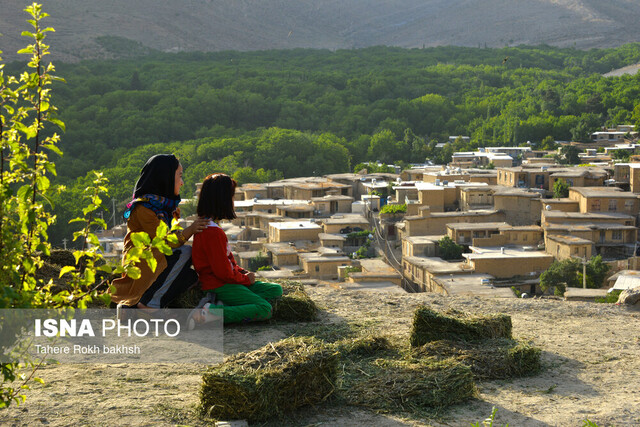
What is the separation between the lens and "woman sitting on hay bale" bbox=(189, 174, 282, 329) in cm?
456

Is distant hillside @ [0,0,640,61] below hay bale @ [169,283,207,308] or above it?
above

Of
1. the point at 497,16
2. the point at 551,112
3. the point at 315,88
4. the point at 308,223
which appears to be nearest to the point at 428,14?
the point at 497,16

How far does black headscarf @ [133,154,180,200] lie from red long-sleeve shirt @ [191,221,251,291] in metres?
0.31

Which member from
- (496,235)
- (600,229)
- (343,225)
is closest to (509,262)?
(496,235)

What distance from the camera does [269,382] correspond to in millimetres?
3234

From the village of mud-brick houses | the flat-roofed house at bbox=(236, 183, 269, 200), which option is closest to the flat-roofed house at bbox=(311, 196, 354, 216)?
the village of mud-brick houses

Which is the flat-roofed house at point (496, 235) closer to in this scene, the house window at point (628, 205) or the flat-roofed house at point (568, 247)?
the flat-roofed house at point (568, 247)

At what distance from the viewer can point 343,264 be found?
22.3 meters

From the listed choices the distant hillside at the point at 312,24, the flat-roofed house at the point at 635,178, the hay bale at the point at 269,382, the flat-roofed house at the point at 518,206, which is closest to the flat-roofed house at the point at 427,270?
the flat-roofed house at the point at 518,206

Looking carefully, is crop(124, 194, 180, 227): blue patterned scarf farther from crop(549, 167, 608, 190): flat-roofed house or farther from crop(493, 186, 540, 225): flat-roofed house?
crop(549, 167, 608, 190): flat-roofed house

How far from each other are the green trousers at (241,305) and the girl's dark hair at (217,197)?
1.34 ft

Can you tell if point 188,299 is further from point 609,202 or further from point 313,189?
point 313,189

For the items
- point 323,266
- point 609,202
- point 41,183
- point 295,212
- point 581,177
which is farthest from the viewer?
point 581,177

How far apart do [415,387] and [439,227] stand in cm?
2445
